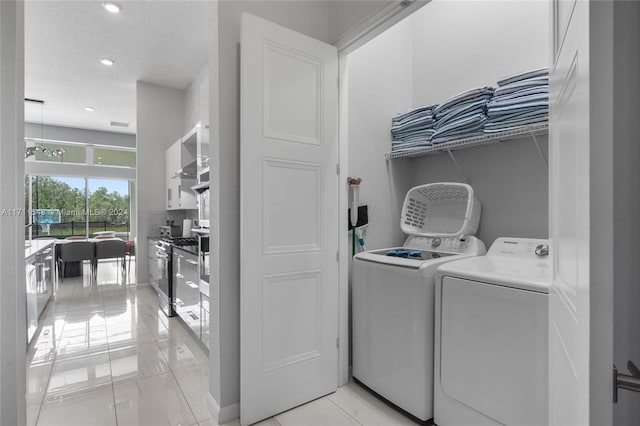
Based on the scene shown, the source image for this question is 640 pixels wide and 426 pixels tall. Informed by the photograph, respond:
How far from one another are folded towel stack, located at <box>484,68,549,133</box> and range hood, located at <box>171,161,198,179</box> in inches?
140

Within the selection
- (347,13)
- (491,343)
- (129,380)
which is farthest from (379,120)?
(129,380)

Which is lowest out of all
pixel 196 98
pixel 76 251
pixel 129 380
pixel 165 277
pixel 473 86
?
pixel 129 380

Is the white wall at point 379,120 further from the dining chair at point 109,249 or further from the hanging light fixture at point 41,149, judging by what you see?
the dining chair at point 109,249

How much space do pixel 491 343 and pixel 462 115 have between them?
1.42 meters

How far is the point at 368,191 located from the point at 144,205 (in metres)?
4.07

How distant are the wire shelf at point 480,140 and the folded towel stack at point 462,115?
6cm

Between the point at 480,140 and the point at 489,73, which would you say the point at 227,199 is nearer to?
the point at 480,140

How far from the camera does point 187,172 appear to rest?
4316mm

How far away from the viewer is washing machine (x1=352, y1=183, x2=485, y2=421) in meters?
1.71

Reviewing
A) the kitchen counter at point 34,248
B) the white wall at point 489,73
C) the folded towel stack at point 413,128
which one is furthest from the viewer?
the kitchen counter at point 34,248

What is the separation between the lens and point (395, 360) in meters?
1.85

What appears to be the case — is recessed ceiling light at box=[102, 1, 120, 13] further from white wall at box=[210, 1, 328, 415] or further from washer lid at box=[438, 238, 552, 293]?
washer lid at box=[438, 238, 552, 293]

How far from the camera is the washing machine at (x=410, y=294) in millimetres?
1713
